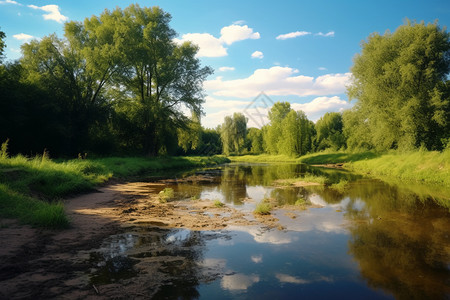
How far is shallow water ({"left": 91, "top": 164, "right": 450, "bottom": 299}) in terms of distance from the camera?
4590 millimetres

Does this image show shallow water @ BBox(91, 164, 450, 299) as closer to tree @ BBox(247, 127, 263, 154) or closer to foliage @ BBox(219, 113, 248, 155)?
foliage @ BBox(219, 113, 248, 155)

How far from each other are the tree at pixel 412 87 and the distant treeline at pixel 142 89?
0.31 ft

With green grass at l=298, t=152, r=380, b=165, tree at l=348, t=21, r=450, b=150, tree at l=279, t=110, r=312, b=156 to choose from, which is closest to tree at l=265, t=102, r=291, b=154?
tree at l=279, t=110, r=312, b=156

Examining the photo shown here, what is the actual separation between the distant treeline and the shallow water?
17246mm

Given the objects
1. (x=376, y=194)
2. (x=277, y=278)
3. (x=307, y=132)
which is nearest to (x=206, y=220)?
(x=277, y=278)

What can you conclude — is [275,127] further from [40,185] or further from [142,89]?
[40,185]

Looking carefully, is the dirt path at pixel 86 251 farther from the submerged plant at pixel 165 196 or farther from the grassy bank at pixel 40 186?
the submerged plant at pixel 165 196

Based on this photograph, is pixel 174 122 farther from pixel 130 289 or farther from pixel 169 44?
pixel 130 289

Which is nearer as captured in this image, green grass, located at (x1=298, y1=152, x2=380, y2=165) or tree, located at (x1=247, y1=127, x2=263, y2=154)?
green grass, located at (x1=298, y1=152, x2=380, y2=165)

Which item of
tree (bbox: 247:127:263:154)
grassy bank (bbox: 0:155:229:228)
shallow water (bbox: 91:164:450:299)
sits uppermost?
tree (bbox: 247:127:263:154)

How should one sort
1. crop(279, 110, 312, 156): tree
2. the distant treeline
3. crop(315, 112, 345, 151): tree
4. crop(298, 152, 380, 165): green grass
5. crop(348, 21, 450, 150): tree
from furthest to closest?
1. crop(315, 112, 345, 151): tree
2. crop(279, 110, 312, 156): tree
3. crop(298, 152, 380, 165): green grass
4. crop(348, 21, 450, 150): tree
5. the distant treeline

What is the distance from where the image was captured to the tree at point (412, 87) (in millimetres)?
23969

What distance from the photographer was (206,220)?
9055mm

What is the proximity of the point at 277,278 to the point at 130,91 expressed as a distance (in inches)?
1286
